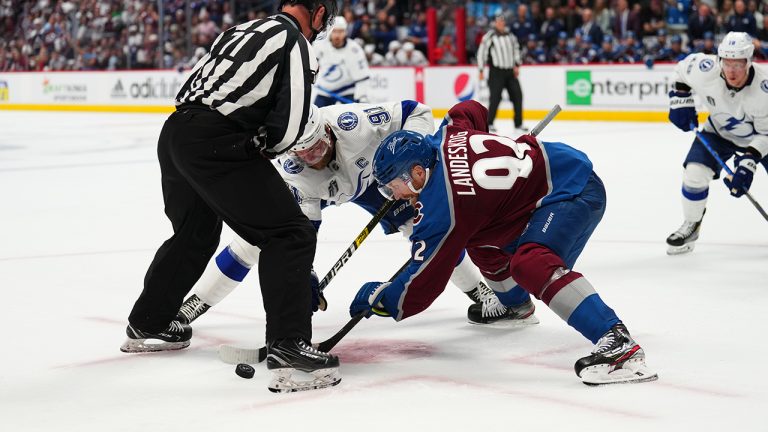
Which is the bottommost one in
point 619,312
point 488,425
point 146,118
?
point 146,118

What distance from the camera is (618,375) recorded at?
9.48 ft

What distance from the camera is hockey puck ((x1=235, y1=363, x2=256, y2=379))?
9.94 feet

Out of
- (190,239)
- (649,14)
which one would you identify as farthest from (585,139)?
(190,239)

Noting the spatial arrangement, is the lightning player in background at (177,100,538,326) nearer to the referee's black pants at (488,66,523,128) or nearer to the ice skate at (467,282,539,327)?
the ice skate at (467,282,539,327)

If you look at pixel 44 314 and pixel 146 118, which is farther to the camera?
pixel 146 118

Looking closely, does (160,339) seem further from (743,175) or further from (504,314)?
(743,175)

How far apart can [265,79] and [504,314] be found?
4.35 feet

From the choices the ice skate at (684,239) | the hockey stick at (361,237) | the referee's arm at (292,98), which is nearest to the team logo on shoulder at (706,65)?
the ice skate at (684,239)

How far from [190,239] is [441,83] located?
38.7 ft

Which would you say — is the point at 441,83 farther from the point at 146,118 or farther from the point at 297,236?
the point at 297,236

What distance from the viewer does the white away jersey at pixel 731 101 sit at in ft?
17.5

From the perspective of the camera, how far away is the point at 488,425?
2.58 m

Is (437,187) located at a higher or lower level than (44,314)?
higher

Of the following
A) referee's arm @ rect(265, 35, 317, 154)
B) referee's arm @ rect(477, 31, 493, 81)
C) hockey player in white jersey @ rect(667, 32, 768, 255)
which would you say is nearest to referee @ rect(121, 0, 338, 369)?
referee's arm @ rect(265, 35, 317, 154)
